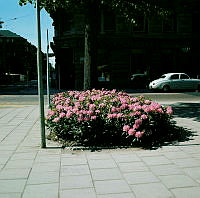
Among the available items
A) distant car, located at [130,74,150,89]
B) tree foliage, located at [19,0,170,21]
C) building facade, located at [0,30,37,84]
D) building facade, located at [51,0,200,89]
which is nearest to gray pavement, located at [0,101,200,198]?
tree foliage, located at [19,0,170,21]

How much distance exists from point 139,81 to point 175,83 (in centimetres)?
450

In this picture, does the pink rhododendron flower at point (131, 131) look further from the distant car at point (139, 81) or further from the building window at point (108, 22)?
the building window at point (108, 22)

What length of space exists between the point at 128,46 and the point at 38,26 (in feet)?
68.8

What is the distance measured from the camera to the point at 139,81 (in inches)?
1020

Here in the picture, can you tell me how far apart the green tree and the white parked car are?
33.3 feet

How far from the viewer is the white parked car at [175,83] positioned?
2208 centimetres

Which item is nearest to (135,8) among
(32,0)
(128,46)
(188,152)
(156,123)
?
(32,0)

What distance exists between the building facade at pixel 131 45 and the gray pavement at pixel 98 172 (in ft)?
64.5

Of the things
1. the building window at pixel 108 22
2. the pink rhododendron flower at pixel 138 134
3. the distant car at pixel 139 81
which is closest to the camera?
the pink rhododendron flower at pixel 138 134

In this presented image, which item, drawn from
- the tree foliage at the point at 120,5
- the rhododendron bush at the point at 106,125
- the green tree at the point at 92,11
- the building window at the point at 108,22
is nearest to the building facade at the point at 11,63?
the building window at the point at 108,22

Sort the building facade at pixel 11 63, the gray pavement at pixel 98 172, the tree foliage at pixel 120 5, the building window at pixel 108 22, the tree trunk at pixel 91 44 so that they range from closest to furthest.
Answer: the gray pavement at pixel 98 172 → the tree trunk at pixel 91 44 → the tree foliage at pixel 120 5 → the building window at pixel 108 22 → the building facade at pixel 11 63

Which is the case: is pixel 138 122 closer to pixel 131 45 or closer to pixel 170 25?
pixel 131 45

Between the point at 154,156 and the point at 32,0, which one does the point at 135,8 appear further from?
Answer: the point at 154,156

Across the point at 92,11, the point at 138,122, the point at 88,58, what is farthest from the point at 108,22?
the point at 138,122
